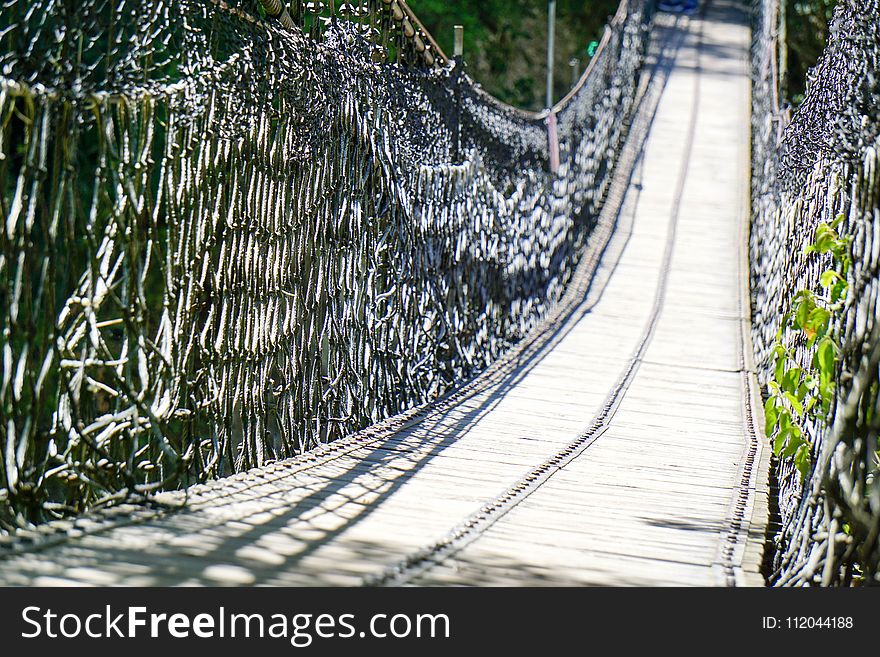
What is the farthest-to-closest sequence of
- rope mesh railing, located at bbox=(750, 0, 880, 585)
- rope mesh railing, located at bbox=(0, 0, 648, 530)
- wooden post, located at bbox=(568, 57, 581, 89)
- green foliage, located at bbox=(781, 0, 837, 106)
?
green foliage, located at bbox=(781, 0, 837, 106) → wooden post, located at bbox=(568, 57, 581, 89) → rope mesh railing, located at bbox=(0, 0, 648, 530) → rope mesh railing, located at bbox=(750, 0, 880, 585)

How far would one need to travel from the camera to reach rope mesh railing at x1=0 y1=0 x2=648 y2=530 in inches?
101

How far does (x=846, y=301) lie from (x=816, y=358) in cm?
26

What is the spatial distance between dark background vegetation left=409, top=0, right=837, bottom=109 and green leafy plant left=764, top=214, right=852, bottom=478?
40.1ft

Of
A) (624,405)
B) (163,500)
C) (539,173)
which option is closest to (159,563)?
(163,500)

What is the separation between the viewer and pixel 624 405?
546 cm

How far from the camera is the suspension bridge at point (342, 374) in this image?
2.58 metres

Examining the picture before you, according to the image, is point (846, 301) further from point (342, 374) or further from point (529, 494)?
point (342, 374)

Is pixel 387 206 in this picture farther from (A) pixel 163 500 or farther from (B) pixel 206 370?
(A) pixel 163 500

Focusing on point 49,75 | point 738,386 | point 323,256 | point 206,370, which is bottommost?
point 738,386

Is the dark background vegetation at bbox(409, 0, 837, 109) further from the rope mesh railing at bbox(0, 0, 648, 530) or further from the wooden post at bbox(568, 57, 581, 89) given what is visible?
the rope mesh railing at bbox(0, 0, 648, 530)

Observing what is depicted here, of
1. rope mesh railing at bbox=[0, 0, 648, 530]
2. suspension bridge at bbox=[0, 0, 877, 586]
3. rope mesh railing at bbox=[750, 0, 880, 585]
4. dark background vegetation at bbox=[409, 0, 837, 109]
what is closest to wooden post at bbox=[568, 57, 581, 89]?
dark background vegetation at bbox=[409, 0, 837, 109]

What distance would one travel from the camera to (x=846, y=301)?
265 centimetres

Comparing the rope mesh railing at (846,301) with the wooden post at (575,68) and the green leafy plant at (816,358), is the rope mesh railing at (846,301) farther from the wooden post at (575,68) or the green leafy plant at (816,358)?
the wooden post at (575,68)
